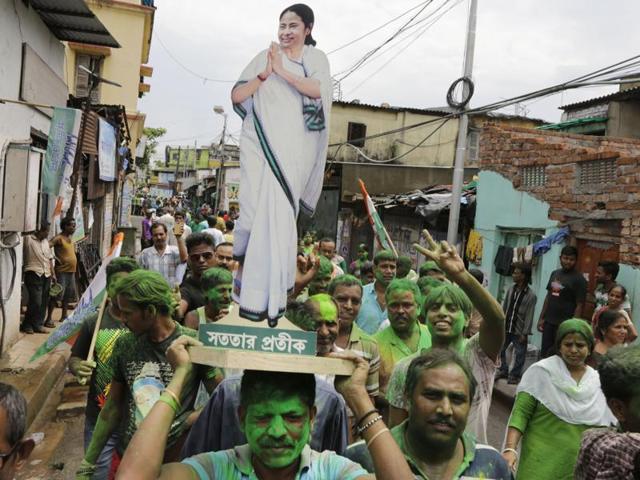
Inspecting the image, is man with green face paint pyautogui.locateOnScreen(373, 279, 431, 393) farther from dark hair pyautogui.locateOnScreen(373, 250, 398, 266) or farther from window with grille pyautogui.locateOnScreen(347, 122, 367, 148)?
window with grille pyautogui.locateOnScreen(347, 122, 367, 148)

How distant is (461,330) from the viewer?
3805 millimetres

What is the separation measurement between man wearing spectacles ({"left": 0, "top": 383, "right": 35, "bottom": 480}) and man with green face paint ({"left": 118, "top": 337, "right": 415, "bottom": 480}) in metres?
0.40

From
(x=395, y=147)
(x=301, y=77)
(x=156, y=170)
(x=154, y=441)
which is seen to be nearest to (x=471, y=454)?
(x=154, y=441)

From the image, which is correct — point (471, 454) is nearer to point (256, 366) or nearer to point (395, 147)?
point (256, 366)

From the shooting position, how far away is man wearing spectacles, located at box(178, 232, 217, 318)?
5457mm

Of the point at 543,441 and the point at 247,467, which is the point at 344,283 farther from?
the point at 247,467

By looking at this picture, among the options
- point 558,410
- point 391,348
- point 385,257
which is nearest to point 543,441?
point 558,410

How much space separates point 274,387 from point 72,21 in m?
8.52

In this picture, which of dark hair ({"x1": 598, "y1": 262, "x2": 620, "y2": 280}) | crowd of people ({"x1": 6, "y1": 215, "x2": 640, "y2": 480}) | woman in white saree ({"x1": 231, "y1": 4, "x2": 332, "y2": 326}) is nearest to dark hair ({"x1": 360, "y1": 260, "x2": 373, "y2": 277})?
dark hair ({"x1": 598, "y1": 262, "x2": 620, "y2": 280})

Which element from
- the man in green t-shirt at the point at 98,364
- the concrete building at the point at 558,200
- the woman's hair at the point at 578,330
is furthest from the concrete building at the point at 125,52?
the woman's hair at the point at 578,330

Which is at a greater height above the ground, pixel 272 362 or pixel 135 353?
pixel 272 362

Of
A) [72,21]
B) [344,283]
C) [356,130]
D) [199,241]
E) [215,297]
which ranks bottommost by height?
[215,297]

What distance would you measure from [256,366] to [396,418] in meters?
1.45

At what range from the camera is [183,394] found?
86.1 inches
